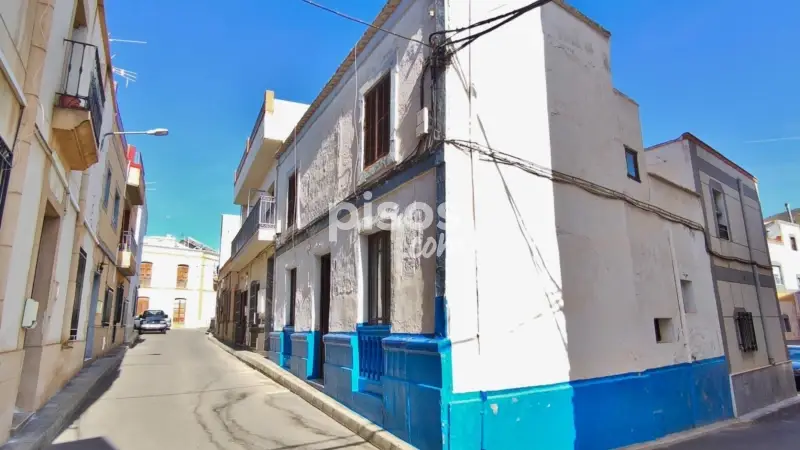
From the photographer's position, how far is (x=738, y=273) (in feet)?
35.6

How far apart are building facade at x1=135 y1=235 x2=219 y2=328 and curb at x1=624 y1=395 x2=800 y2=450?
35024mm

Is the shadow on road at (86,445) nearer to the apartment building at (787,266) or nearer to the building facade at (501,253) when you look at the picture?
the building facade at (501,253)

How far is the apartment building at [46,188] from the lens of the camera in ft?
14.0

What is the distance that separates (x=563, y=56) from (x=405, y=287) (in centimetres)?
440

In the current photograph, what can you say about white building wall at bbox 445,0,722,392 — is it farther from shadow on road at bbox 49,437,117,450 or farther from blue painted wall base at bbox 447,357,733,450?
shadow on road at bbox 49,437,117,450

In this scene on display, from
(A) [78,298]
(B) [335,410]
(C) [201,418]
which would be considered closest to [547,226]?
(B) [335,410]

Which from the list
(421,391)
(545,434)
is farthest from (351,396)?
(545,434)

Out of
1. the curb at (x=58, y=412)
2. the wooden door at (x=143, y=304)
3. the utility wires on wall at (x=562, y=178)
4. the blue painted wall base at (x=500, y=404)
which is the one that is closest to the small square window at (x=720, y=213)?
the utility wires on wall at (x=562, y=178)

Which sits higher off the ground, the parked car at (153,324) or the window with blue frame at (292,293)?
the window with blue frame at (292,293)

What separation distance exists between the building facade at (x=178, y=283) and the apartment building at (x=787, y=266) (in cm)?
3880

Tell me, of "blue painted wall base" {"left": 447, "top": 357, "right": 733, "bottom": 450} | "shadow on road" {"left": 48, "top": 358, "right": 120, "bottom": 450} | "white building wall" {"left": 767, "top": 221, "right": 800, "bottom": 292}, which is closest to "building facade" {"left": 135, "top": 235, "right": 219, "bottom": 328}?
"shadow on road" {"left": 48, "top": 358, "right": 120, "bottom": 450}

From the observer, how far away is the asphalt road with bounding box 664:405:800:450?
22.3 ft

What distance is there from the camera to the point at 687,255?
9258mm

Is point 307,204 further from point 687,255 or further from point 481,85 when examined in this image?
point 687,255
